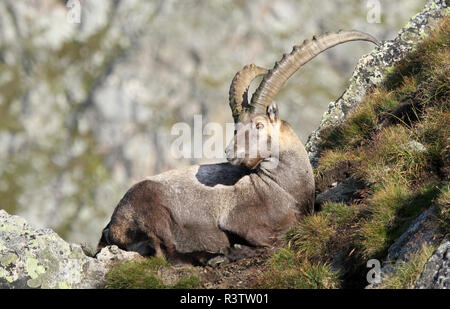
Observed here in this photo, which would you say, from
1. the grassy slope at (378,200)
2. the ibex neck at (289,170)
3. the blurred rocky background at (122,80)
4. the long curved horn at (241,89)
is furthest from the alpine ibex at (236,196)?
the blurred rocky background at (122,80)

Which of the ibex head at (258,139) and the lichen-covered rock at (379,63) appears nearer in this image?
the ibex head at (258,139)

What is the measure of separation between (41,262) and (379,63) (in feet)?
33.6

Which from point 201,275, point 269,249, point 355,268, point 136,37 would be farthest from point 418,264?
point 136,37

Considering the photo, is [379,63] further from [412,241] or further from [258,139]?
[412,241]

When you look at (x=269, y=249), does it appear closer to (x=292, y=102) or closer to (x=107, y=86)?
(x=292, y=102)

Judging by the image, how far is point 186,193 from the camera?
10180mm

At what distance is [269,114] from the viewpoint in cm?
1051

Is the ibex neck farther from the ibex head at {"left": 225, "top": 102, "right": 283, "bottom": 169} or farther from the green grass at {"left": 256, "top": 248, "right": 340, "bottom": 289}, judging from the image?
the green grass at {"left": 256, "top": 248, "right": 340, "bottom": 289}

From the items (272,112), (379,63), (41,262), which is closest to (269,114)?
(272,112)

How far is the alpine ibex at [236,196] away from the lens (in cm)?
969

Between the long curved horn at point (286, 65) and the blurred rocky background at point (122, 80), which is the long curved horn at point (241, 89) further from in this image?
the blurred rocky background at point (122, 80)

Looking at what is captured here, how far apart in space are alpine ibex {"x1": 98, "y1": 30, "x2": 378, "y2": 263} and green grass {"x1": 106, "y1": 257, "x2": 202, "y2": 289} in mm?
1004

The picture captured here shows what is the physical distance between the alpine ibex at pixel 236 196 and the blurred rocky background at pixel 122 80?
116804mm

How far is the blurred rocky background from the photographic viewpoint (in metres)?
133
